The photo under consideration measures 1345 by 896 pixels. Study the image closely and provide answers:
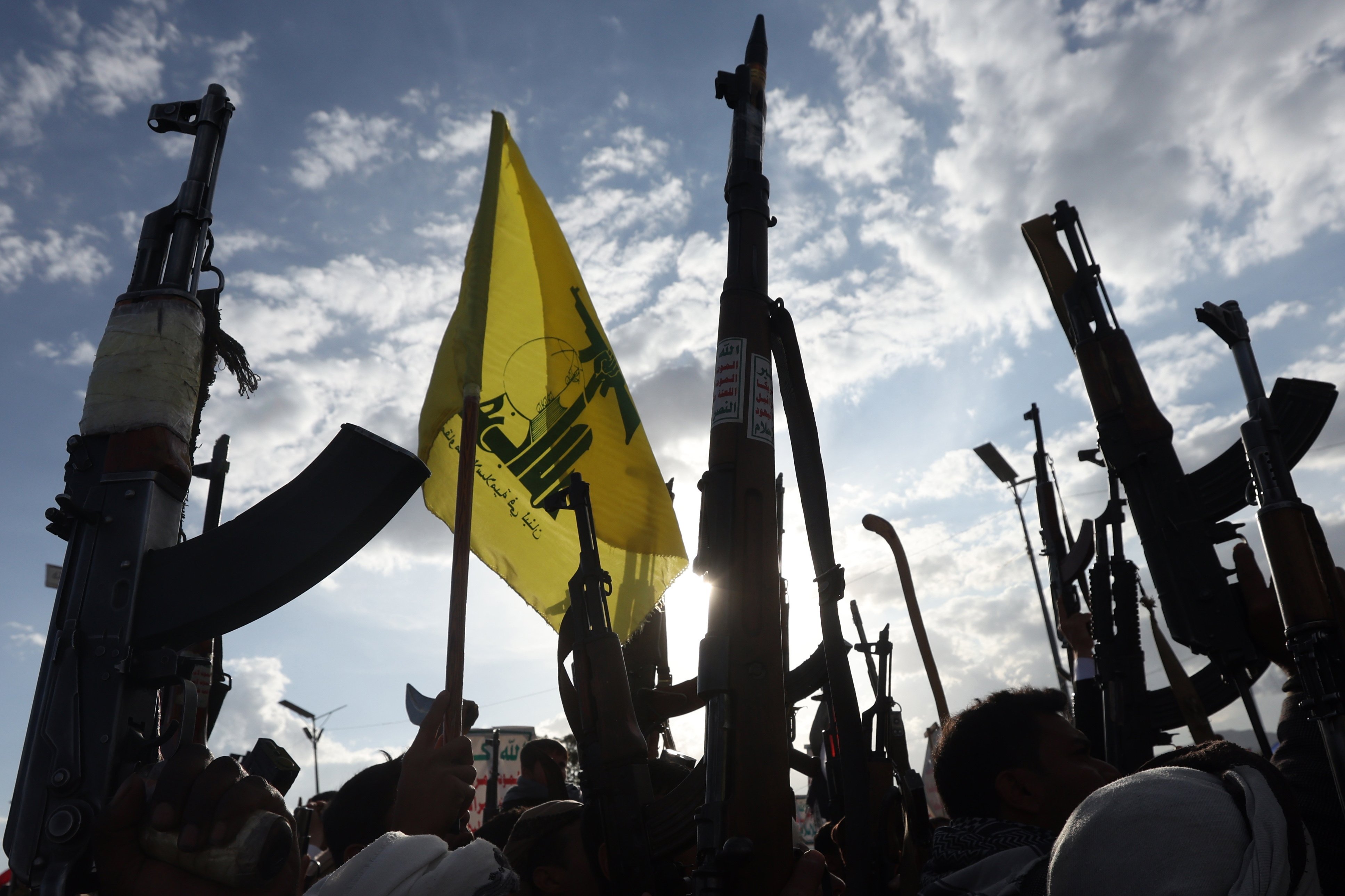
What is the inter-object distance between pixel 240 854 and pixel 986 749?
221 cm

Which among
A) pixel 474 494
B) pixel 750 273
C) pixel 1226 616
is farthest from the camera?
pixel 474 494

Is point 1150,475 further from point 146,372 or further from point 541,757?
point 146,372

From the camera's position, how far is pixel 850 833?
2.63m

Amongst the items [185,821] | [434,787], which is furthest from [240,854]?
[434,787]

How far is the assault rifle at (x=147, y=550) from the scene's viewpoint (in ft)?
8.03

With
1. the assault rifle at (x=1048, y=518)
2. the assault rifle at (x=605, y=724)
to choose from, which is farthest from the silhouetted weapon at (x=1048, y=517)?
the assault rifle at (x=605, y=724)

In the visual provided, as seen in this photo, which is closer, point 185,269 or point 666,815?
point 666,815

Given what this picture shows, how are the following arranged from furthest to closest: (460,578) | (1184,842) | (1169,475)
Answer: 1. (1169,475)
2. (460,578)
3. (1184,842)

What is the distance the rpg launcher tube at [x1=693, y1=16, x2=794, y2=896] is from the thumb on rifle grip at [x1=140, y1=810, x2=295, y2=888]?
1.05 m

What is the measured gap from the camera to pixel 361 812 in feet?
10.4

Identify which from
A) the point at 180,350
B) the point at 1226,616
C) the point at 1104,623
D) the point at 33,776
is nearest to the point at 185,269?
the point at 180,350

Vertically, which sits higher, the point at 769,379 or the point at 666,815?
the point at 769,379

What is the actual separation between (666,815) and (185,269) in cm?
270

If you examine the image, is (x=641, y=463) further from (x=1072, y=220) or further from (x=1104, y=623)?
(x=1072, y=220)
